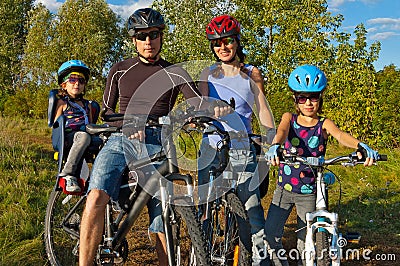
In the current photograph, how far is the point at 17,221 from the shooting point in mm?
4625

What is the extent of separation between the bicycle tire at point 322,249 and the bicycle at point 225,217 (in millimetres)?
494

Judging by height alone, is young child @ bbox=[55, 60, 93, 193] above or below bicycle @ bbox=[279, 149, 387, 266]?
above

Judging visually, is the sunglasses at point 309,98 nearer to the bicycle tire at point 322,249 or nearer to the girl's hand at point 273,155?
the girl's hand at point 273,155

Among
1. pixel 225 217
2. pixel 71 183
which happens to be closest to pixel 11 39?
pixel 71 183

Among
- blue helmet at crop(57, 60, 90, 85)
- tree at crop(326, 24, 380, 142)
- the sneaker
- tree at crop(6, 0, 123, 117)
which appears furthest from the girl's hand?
tree at crop(6, 0, 123, 117)

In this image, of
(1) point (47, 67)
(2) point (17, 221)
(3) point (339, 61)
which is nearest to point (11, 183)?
(2) point (17, 221)

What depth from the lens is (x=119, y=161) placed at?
3238 mm

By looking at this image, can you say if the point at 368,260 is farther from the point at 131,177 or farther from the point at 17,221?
the point at 17,221

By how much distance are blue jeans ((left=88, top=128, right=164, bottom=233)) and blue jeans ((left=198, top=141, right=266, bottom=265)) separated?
0.41m

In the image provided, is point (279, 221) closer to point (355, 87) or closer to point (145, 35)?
point (145, 35)

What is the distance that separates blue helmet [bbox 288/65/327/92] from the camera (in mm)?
3375

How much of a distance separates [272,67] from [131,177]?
8602mm

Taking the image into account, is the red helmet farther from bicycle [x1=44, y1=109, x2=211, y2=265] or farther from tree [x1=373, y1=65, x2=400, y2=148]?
tree [x1=373, y1=65, x2=400, y2=148]

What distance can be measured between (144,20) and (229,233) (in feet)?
5.84
